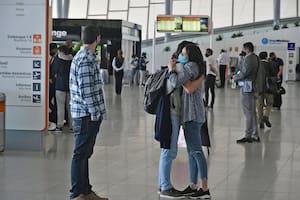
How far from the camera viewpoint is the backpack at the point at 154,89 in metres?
6.55

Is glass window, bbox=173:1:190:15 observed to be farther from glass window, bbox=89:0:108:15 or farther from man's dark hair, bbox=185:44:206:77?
man's dark hair, bbox=185:44:206:77

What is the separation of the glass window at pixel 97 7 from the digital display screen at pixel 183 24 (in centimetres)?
1478

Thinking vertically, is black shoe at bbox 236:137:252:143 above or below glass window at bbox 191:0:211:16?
A: below

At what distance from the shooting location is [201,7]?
4291 cm

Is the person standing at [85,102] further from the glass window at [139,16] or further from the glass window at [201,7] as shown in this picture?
the glass window at [201,7]

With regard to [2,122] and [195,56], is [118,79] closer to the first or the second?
[2,122]

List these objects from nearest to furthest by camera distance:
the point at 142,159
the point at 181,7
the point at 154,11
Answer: the point at 142,159 → the point at 154,11 → the point at 181,7

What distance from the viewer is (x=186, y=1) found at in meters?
43.4

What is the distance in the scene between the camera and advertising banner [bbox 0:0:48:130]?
9453 millimetres

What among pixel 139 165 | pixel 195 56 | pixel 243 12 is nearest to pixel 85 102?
pixel 195 56

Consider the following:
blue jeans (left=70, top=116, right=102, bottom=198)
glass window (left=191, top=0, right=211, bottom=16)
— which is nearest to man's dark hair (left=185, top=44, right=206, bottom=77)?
blue jeans (left=70, top=116, right=102, bottom=198)

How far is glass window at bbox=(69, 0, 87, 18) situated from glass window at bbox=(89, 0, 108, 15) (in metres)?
0.42

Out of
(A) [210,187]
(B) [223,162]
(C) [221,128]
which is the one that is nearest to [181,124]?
(A) [210,187]

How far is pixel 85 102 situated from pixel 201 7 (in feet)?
123
